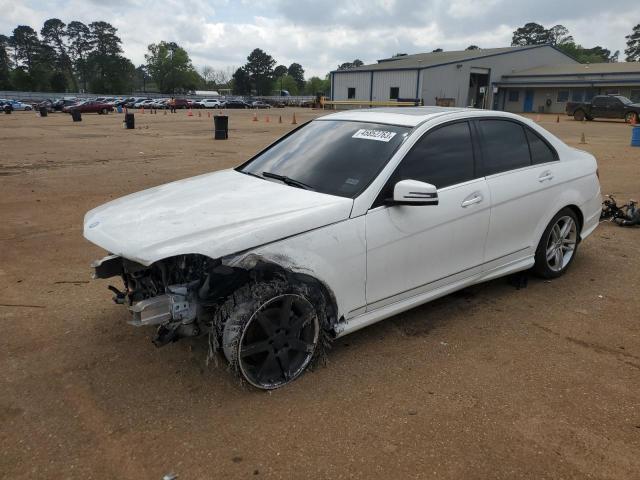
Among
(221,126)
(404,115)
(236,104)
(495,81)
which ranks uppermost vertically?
(495,81)

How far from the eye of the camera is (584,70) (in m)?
50.2

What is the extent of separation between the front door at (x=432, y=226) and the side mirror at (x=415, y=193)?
5.6 inches

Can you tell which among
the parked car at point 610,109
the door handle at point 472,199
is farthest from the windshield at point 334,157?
the parked car at point 610,109

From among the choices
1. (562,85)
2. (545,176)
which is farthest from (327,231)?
(562,85)

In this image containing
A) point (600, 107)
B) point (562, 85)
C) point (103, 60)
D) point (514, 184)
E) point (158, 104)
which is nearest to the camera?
point (514, 184)

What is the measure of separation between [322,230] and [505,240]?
1.89 meters

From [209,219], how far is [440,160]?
1.79m

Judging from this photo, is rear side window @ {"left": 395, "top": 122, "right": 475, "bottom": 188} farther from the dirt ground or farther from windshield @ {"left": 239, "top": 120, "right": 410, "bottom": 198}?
the dirt ground

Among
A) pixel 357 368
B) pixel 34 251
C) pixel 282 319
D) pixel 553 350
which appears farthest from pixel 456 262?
pixel 34 251

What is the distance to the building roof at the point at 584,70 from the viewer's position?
46562 millimetres

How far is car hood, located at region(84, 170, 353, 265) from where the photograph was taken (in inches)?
109

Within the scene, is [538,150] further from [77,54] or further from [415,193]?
[77,54]

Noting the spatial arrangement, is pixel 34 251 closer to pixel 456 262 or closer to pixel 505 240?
pixel 456 262

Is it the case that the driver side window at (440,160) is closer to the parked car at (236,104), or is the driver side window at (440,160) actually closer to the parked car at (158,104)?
the parked car at (158,104)
